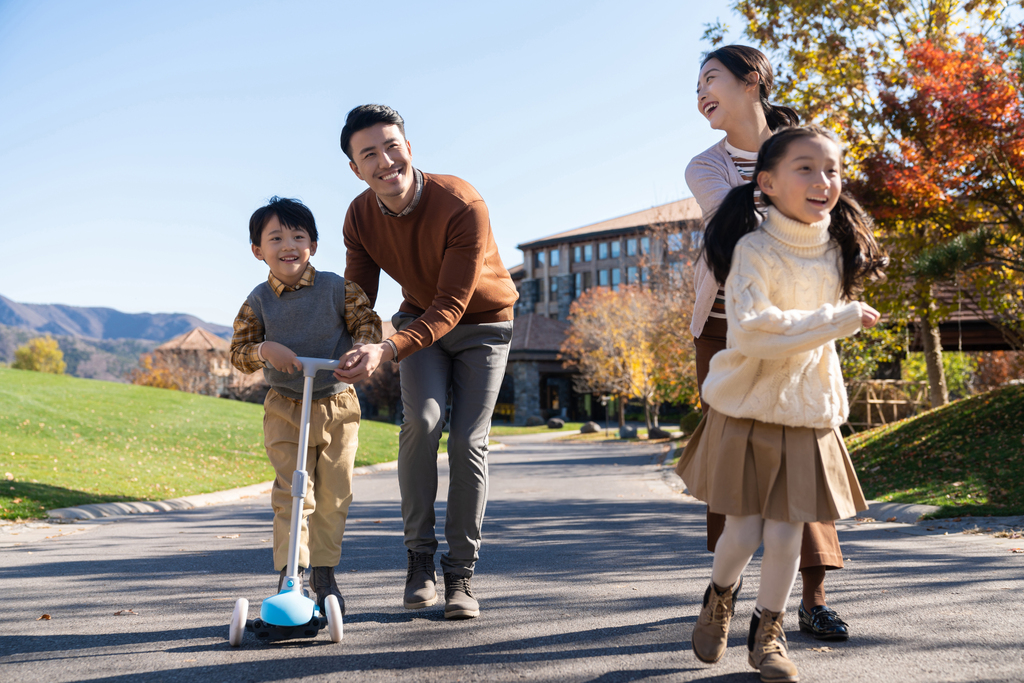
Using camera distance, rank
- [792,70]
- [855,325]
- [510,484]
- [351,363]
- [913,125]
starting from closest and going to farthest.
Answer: [855,325]
[351,363]
[913,125]
[510,484]
[792,70]

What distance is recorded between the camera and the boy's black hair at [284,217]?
10.3ft

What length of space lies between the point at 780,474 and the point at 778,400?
0.22m

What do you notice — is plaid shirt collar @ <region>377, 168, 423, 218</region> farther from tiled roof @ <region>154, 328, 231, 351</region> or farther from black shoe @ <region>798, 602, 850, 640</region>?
tiled roof @ <region>154, 328, 231, 351</region>

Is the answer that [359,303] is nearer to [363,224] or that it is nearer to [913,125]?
[363,224]

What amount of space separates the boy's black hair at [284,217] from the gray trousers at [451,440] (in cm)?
56

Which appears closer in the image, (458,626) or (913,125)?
(458,626)

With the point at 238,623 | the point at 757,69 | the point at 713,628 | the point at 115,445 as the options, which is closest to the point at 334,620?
the point at 238,623

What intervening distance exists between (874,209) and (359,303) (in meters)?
7.97

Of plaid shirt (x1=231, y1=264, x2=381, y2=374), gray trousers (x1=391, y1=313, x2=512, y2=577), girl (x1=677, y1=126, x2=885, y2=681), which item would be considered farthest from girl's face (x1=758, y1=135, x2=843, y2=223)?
plaid shirt (x1=231, y1=264, x2=381, y2=374)

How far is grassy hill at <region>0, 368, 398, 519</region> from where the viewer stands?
953 cm

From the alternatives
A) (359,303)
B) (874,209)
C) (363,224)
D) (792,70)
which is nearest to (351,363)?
(359,303)

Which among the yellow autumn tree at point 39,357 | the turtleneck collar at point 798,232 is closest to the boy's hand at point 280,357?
the turtleneck collar at point 798,232

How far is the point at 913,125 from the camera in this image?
9234 millimetres

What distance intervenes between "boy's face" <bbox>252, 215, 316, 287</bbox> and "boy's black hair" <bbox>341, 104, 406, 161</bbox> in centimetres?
41
